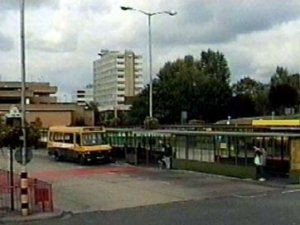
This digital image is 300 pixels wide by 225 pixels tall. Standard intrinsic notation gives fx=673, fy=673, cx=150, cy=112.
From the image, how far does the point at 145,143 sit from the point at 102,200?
19744 millimetres

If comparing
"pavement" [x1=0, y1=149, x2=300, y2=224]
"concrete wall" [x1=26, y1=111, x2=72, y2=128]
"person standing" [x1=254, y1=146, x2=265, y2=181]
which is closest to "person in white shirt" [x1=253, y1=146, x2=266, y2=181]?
"person standing" [x1=254, y1=146, x2=265, y2=181]

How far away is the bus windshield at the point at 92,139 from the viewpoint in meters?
48.1

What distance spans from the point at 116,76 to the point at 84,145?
4235 inches

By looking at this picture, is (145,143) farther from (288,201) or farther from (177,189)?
(288,201)

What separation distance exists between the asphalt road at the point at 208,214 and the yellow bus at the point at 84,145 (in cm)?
2173

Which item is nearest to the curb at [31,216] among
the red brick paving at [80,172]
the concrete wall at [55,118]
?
the red brick paving at [80,172]

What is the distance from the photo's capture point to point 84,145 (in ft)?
157

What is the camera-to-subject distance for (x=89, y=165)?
4697 centimetres

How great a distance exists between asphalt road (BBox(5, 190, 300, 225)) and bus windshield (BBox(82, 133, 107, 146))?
2225 centimetres

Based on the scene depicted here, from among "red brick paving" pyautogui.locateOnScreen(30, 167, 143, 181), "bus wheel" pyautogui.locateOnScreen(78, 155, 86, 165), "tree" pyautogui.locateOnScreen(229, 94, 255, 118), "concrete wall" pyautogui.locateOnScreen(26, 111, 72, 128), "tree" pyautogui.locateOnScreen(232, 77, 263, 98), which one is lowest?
"red brick paving" pyautogui.locateOnScreen(30, 167, 143, 181)


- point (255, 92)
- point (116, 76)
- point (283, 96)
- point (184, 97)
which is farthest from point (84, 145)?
point (116, 76)

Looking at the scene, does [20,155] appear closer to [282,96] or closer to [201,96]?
[201,96]

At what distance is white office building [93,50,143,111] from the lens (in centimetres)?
15325

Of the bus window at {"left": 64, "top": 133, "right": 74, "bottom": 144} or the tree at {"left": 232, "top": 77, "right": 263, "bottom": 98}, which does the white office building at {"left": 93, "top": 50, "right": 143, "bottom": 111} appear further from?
the bus window at {"left": 64, "top": 133, "right": 74, "bottom": 144}
